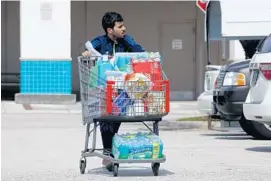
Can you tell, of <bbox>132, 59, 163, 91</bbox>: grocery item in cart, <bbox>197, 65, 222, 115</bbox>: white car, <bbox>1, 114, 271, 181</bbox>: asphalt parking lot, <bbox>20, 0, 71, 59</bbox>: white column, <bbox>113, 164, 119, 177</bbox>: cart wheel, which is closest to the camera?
<bbox>132, 59, 163, 91</bbox>: grocery item in cart

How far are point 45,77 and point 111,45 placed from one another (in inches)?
528

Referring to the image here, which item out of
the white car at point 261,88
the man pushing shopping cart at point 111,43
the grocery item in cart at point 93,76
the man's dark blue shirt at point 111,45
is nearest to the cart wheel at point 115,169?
the man pushing shopping cart at point 111,43

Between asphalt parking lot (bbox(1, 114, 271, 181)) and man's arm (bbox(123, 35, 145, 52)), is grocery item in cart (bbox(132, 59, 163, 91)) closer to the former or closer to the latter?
man's arm (bbox(123, 35, 145, 52))

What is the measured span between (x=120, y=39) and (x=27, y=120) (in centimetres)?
878

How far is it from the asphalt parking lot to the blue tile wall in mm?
5977

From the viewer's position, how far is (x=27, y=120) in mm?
17828

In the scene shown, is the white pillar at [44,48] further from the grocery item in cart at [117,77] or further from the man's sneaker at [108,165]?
the grocery item in cart at [117,77]

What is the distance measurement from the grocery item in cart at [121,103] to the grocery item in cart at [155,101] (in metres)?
0.20

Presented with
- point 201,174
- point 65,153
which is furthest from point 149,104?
point 65,153

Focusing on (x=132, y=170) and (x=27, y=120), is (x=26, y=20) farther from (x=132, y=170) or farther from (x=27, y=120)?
(x=132, y=170)

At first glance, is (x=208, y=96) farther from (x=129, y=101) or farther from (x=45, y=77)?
(x=45, y=77)

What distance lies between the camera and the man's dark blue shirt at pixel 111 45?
9312mm

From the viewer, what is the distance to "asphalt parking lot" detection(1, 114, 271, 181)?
8.98m

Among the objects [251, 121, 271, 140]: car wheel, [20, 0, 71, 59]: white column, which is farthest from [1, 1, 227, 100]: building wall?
[251, 121, 271, 140]: car wheel
